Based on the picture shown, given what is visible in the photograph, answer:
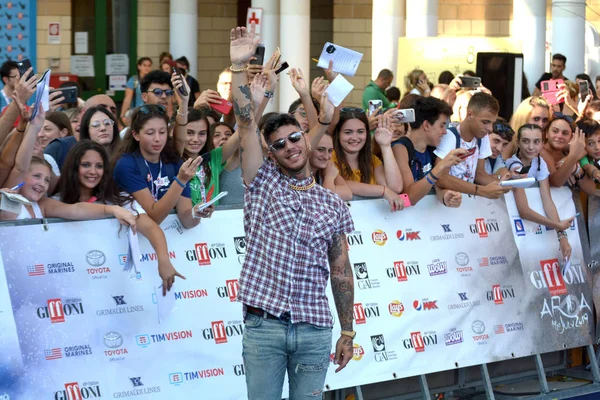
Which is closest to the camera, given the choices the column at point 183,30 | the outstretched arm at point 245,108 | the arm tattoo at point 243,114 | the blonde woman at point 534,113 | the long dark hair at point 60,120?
the outstretched arm at point 245,108

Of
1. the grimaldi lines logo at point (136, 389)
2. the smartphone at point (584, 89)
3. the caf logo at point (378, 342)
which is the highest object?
the smartphone at point (584, 89)

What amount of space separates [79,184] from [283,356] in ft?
6.42

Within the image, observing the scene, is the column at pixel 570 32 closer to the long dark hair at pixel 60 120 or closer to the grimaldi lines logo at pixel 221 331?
the long dark hair at pixel 60 120

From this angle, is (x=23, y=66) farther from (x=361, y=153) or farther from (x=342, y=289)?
(x=342, y=289)

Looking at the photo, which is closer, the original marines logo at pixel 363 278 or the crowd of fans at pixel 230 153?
the crowd of fans at pixel 230 153

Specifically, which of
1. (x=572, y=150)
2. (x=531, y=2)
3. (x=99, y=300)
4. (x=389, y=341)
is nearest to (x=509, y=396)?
(x=389, y=341)

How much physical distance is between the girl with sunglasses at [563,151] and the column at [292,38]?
10.5 meters

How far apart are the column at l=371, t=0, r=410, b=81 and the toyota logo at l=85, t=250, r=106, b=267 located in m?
14.6

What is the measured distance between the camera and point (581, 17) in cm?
1922

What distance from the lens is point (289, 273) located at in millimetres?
5457

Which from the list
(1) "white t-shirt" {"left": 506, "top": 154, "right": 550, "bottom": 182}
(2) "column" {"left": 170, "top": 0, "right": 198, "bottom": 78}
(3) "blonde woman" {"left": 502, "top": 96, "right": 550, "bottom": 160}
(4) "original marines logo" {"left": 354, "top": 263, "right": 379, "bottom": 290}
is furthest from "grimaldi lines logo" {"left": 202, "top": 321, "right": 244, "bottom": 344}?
(2) "column" {"left": 170, "top": 0, "right": 198, "bottom": 78}

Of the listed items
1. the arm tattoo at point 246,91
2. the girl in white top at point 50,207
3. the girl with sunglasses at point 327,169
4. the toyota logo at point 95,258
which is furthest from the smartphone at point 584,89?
the arm tattoo at point 246,91

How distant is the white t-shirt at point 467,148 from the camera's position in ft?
27.8

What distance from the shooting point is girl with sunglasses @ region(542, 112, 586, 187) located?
911cm
